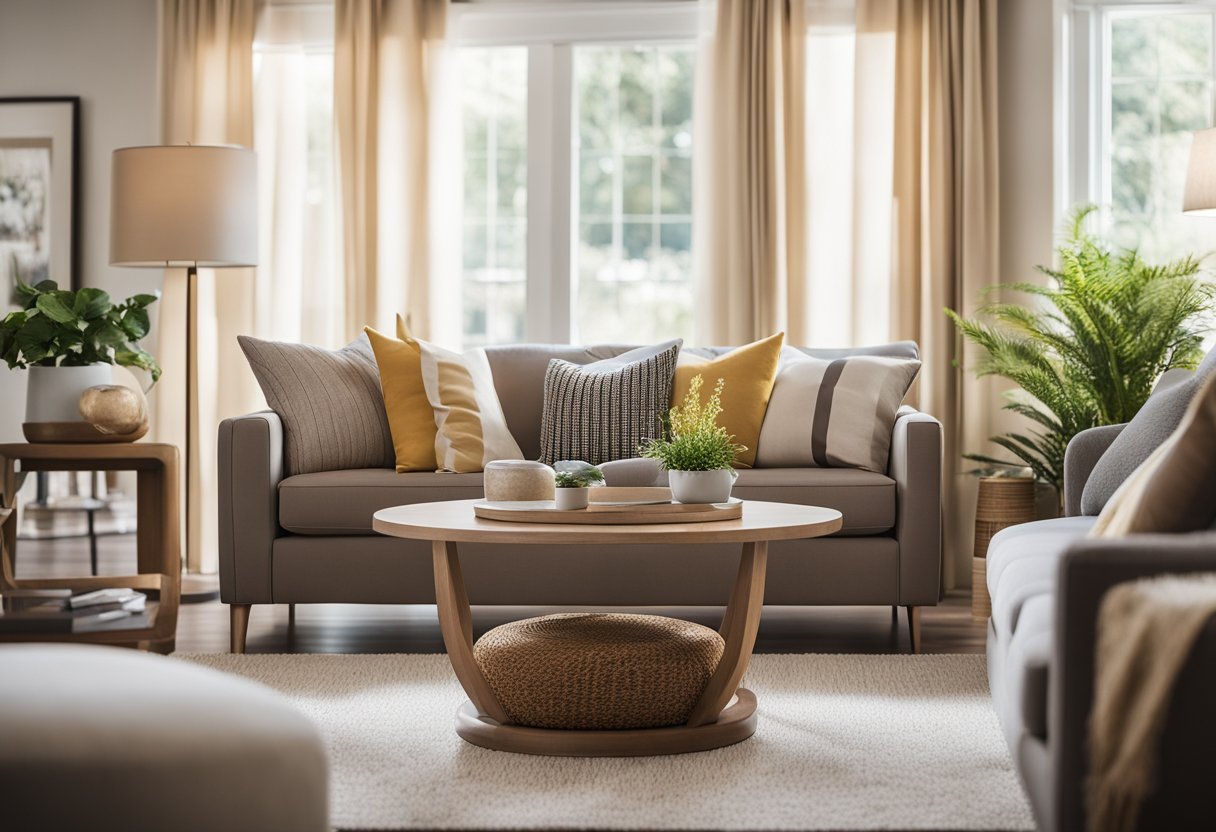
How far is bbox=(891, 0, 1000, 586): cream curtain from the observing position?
4.54 meters

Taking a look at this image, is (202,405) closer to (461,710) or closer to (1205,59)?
(461,710)

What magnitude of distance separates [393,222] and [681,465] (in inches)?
106

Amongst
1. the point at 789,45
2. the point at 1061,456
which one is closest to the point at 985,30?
the point at 789,45

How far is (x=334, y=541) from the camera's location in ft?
11.1

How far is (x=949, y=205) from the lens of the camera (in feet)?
15.0

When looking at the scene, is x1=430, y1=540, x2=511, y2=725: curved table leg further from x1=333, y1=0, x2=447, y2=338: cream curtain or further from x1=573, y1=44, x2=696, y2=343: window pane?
x1=573, y1=44, x2=696, y2=343: window pane

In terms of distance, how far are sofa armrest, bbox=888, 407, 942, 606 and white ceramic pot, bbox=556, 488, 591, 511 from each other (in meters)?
1.19

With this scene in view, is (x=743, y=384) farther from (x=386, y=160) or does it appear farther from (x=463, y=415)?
(x=386, y=160)

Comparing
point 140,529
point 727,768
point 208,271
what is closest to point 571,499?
point 727,768

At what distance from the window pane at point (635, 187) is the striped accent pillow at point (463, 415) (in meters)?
1.29

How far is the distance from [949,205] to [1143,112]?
849mm

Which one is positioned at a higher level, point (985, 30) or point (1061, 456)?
point (985, 30)

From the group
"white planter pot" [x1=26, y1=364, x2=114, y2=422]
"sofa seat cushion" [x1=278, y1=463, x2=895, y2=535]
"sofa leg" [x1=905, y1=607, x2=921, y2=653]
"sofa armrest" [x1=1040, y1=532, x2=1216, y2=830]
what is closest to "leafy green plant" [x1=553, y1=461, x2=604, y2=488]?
"sofa seat cushion" [x1=278, y1=463, x2=895, y2=535]

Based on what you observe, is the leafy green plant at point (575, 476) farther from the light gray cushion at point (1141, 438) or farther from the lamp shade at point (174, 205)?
the lamp shade at point (174, 205)
